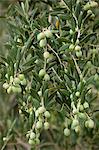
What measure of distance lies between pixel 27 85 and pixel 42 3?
354 millimetres

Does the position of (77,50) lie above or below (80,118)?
above

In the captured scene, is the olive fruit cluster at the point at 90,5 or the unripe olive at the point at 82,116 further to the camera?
the olive fruit cluster at the point at 90,5

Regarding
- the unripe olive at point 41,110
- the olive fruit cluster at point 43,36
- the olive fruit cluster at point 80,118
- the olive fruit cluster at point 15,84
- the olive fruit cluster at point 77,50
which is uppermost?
the olive fruit cluster at point 43,36

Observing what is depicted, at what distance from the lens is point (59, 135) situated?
1450 mm

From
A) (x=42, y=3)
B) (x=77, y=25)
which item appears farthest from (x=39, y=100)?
(x=42, y=3)

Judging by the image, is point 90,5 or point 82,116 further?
point 90,5

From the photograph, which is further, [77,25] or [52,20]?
[52,20]

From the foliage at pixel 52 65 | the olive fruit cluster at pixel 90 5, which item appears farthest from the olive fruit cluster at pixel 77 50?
the olive fruit cluster at pixel 90 5

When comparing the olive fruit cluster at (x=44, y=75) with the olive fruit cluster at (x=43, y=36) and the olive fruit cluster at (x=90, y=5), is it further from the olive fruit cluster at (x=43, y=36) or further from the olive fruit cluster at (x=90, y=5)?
the olive fruit cluster at (x=90, y=5)

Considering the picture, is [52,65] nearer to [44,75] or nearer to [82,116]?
[44,75]

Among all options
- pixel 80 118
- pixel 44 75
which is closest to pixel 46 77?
pixel 44 75

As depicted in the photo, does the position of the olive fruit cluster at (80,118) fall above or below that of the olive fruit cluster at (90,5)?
below

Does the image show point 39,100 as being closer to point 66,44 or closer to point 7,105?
point 66,44

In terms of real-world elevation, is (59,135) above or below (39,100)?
below
